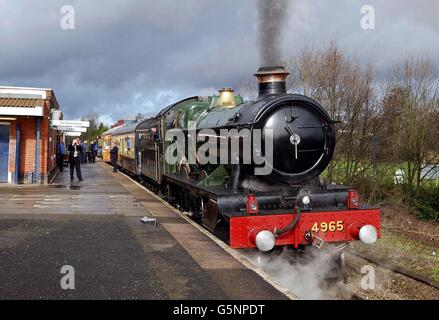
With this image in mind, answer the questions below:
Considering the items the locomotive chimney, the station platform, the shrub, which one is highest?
the locomotive chimney

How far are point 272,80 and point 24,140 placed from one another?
11810mm

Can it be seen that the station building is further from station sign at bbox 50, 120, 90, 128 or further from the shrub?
the shrub

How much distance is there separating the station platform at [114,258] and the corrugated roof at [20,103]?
5.62 m

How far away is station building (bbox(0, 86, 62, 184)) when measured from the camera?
635 inches

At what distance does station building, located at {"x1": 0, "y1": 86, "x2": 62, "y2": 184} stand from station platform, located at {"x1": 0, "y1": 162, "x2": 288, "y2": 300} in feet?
18.7

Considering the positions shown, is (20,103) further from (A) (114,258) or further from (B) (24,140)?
(A) (114,258)

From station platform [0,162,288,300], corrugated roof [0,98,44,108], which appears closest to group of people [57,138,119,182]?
corrugated roof [0,98,44,108]

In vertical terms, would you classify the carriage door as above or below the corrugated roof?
below

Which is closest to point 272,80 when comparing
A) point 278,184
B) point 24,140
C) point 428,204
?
point 278,184

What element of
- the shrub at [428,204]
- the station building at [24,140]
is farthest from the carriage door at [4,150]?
the shrub at [428,204]

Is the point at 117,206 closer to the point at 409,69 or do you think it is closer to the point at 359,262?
→ the point at 359,262

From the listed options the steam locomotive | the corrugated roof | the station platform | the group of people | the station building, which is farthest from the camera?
the group of people

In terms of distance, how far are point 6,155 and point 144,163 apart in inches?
187
